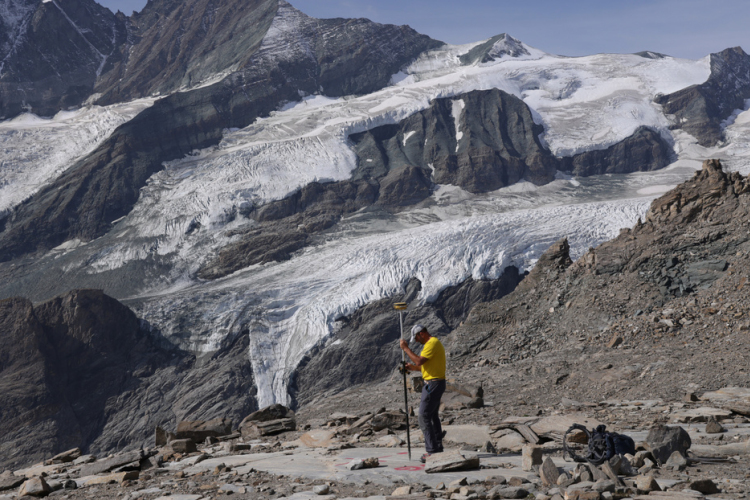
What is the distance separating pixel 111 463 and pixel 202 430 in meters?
3.93

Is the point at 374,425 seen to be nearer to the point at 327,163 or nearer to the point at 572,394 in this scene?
the point at 572,394

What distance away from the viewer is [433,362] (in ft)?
29.5

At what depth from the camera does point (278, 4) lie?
153 m

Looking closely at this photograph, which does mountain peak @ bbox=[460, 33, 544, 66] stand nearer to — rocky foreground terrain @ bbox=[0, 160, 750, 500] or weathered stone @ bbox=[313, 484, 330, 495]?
rocky foreground terrain @ bbox=[0, 160, 750, 500]

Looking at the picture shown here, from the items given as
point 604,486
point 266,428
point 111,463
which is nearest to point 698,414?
point 604,486

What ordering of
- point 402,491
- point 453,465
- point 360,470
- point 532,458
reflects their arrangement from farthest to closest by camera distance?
point 360,470, point 453,465, point 532,458, point 402,491

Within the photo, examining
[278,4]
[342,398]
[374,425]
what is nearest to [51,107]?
[278,4]

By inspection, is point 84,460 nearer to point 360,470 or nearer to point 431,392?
point 360,470

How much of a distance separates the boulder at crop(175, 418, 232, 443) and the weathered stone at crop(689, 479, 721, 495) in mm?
10516

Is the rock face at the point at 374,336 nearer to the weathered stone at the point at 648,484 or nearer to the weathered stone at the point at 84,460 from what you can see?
the weathered stone at the point at 84,460

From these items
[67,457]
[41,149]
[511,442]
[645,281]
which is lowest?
[67,457]

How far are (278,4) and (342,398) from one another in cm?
14446

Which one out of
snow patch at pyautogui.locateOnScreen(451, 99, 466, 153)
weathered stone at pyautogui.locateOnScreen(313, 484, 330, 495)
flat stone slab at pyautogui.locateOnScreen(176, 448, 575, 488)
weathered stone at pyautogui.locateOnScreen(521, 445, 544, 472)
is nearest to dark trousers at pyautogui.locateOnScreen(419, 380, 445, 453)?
flat stone slab at pyautogui.locateOnScreen(176, 448, 575, 488)

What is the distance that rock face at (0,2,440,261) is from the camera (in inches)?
4186
